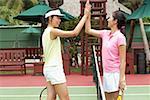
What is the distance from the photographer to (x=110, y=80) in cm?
606

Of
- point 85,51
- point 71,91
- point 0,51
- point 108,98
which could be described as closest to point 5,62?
point 0,51

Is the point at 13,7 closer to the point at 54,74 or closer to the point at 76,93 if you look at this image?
the point at 76,93

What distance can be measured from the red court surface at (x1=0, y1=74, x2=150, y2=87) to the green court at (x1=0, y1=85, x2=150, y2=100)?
3.43 ft

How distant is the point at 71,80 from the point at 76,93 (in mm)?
3660

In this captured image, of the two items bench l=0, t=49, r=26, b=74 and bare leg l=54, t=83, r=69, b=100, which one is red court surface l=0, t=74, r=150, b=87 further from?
bare leg l=54, t=83, r=69, b=100

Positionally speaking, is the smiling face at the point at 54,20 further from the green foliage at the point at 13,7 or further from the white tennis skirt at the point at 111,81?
the green foliage at the point at 13,7

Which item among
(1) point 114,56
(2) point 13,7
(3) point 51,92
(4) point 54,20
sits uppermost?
(2) point 13,7

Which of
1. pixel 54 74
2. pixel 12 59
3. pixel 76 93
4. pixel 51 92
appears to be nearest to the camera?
pixel 54 74

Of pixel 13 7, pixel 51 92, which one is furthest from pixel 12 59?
pixel 13 7

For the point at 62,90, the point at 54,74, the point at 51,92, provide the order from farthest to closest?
the point at 51,92 < the point at 62,90 < the point at 54,74

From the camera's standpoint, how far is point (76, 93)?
12016mm

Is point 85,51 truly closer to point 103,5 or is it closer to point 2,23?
point 103,5

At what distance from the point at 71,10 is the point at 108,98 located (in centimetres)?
2431

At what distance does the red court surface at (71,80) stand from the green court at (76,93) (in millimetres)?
1045
